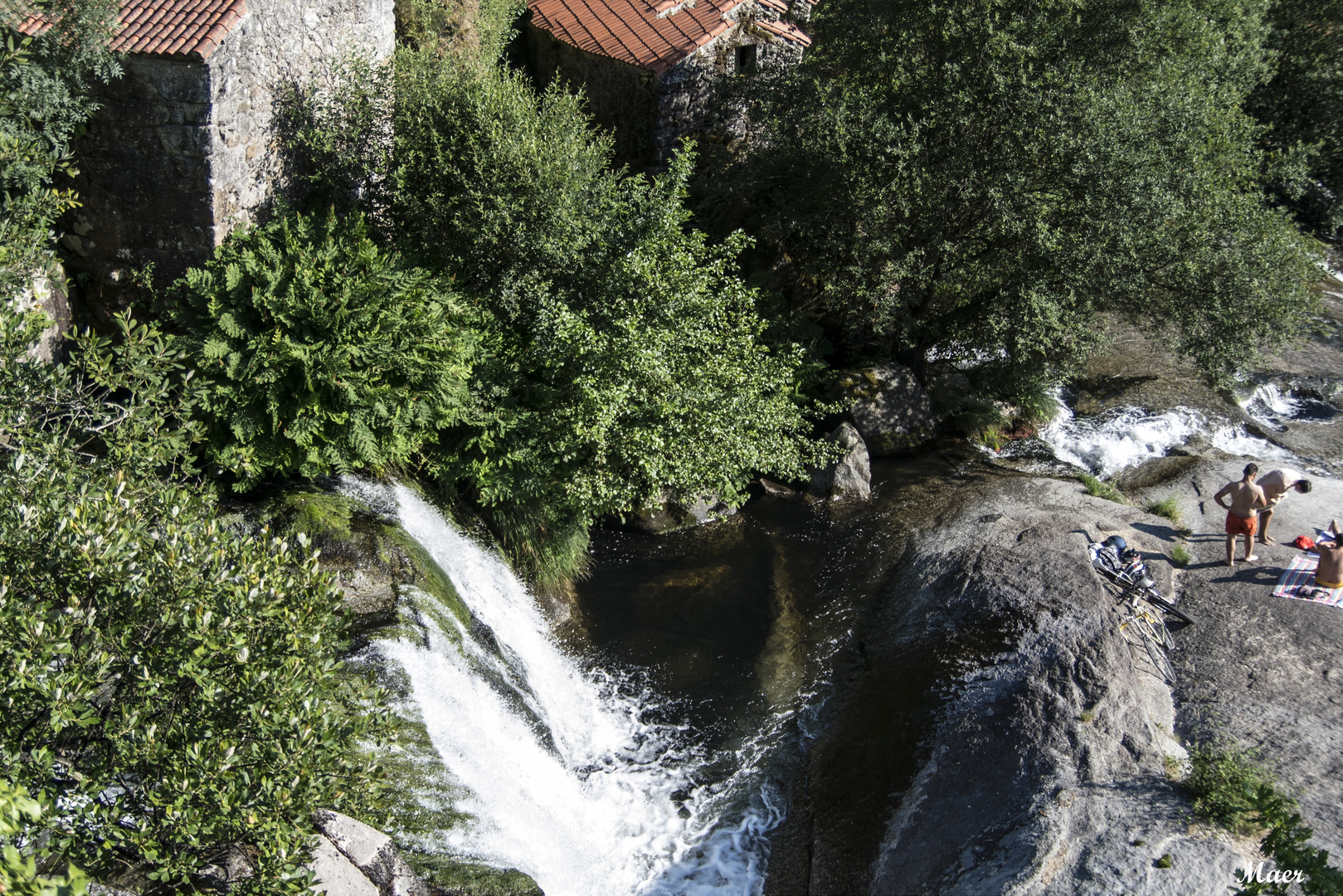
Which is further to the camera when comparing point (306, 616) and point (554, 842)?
point (554, 842)

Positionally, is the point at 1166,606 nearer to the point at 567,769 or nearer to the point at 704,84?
the point at 567,769

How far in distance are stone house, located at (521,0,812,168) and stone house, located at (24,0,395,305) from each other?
782cm

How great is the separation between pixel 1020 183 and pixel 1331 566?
732 centimetres

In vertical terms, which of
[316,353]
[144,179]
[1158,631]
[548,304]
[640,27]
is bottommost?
[1158,631]

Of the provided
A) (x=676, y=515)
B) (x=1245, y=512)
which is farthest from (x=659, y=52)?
(x=1245, y=512)

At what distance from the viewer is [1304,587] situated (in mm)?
12000

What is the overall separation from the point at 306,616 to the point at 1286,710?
10.5 meters

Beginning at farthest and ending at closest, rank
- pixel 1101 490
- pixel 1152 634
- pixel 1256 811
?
pixel 1101 490 < pixel 1152 634 < pixel 1256 811

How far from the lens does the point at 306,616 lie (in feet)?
21.1

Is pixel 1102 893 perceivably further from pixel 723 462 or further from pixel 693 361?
pixel 693 361

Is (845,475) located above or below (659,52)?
below

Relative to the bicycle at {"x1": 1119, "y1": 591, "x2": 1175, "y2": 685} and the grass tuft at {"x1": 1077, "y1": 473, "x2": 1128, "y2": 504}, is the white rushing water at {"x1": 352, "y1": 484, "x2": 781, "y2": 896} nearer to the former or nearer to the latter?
the bicycle at {"x1": 1119, "y1": 591, "x2": 1175, "y2": 685}

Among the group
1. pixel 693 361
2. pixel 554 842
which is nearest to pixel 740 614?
pixel 693 361

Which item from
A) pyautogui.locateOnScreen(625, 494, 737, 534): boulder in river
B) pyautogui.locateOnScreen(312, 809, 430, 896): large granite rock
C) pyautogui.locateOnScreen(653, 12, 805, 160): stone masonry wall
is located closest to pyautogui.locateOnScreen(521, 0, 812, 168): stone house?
pyautogui.locateOnScreen(653, 12, 805, 160): stone masonry wall
